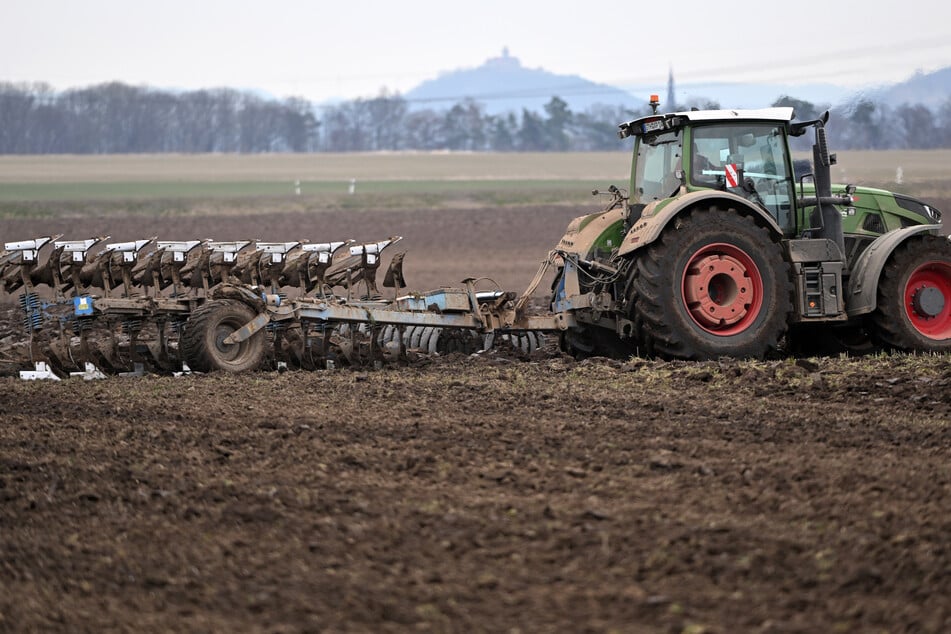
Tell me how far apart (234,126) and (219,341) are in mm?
81890

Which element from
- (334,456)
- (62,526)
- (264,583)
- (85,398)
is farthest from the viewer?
(85,398)

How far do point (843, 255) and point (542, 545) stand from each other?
6.00m

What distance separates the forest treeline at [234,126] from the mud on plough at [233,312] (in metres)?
63.1

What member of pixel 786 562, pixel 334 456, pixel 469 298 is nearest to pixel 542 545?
pixel 786 562

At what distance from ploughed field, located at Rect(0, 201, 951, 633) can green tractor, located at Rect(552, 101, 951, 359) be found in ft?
2.22

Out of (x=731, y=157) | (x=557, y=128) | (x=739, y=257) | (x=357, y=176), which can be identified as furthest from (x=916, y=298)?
(x=557, y=128)

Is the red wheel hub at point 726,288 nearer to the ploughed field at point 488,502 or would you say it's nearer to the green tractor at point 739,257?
the green tractor at point 739,257

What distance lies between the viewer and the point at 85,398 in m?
8.23

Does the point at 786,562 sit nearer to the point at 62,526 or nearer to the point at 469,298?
the point at 62,526

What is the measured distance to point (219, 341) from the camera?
31.3ft

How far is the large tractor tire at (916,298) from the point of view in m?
9.75

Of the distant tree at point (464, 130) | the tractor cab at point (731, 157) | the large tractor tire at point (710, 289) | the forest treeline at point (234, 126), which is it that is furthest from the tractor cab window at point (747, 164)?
the distant tree at point (464, 130)

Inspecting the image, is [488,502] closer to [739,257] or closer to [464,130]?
[739,257]

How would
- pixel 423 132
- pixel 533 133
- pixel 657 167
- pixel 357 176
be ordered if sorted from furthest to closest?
pixel 423 132 → pixel 533 133 → pixel 357 176 → pixel 657 167
